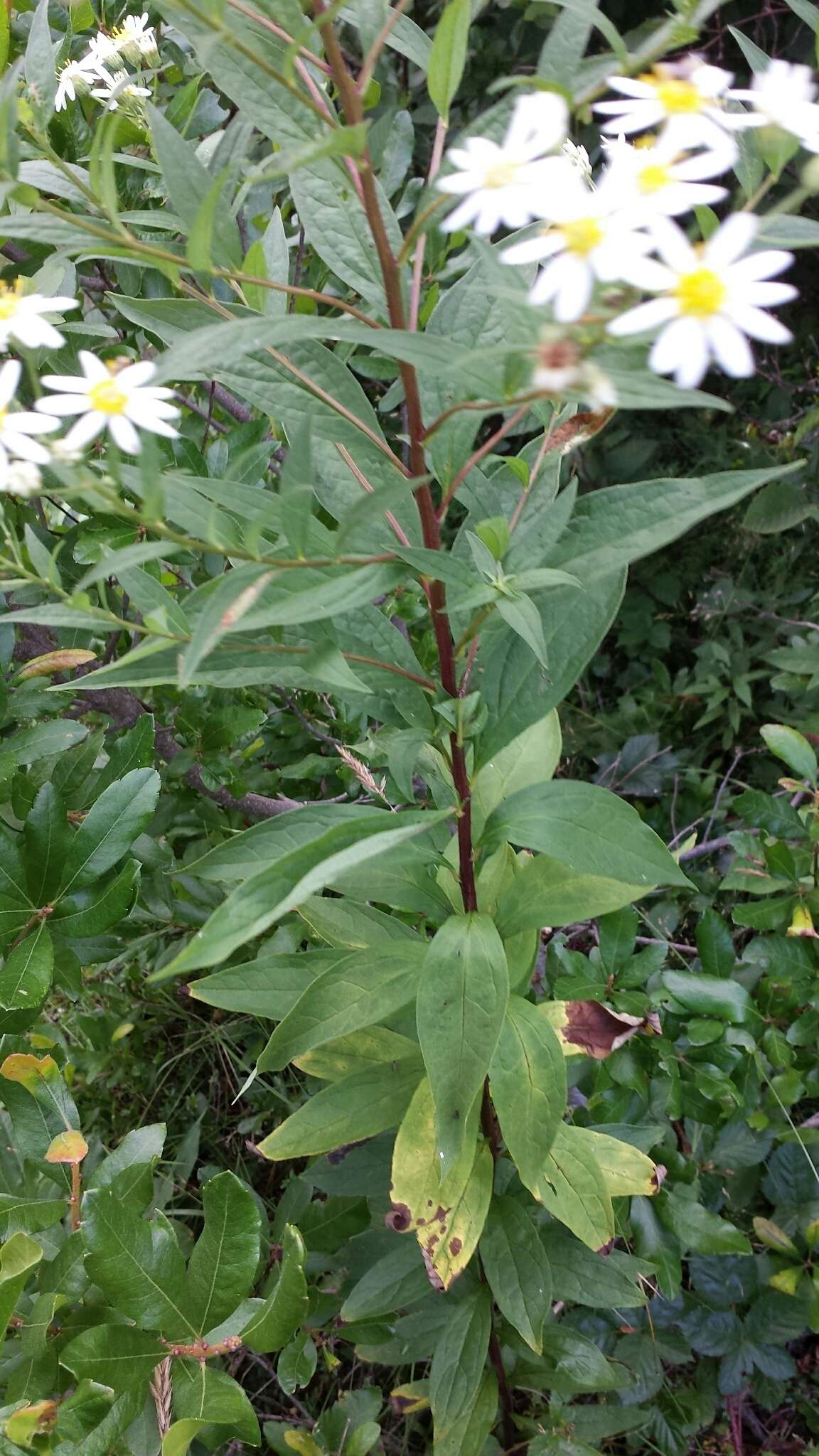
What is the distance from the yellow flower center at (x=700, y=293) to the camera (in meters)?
0.39

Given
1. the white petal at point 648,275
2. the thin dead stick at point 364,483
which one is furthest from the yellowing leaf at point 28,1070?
the white petal at point 648,275

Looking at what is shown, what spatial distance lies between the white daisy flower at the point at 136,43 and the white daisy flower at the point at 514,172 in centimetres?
66

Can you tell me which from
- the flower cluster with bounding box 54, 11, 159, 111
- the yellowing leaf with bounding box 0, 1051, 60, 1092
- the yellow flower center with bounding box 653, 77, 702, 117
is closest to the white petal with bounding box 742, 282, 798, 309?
the yellow flower center with bounding box 653, 77, 702, 117

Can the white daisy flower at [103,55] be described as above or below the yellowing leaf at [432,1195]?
above

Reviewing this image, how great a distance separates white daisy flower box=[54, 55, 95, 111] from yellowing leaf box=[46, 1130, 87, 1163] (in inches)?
36.6

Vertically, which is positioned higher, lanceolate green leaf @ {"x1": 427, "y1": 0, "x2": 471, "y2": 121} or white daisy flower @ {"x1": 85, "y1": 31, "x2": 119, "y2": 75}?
lanceolate green leaf @ {"x1": 427, "y1": 0, "x2": 471, "y2": 121}

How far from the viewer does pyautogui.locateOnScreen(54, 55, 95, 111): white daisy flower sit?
0.92 meters

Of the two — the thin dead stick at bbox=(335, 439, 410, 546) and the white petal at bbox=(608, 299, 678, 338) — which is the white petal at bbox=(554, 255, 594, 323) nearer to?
the white petal at bbox=(608, 299, 678, 338)

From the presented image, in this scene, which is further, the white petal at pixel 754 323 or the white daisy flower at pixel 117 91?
A: the white daisy flower at pixel 117 91

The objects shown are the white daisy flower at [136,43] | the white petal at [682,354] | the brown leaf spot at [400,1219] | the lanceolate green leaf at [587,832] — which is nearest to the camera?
the white petal at [682,354]

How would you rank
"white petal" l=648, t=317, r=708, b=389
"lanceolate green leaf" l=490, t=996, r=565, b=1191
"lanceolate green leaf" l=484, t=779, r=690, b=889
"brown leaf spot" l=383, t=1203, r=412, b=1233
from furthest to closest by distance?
"brown leaf spot" l=383, t=1203, r=412, b=1233 < "lanceolate green leaf" l=490, t=996, r=565, b=1191 < "lanceolate green leaf" l=484, t=779, r=690, b=889 < "white petal" l=648, t=317, r=708, b=389

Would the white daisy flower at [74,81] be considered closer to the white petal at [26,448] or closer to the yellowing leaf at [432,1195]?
the white petal at [26,448]

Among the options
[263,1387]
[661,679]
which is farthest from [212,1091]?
→ [661,679]

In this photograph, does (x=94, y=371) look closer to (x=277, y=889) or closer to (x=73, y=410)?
(x=73, y=410)
